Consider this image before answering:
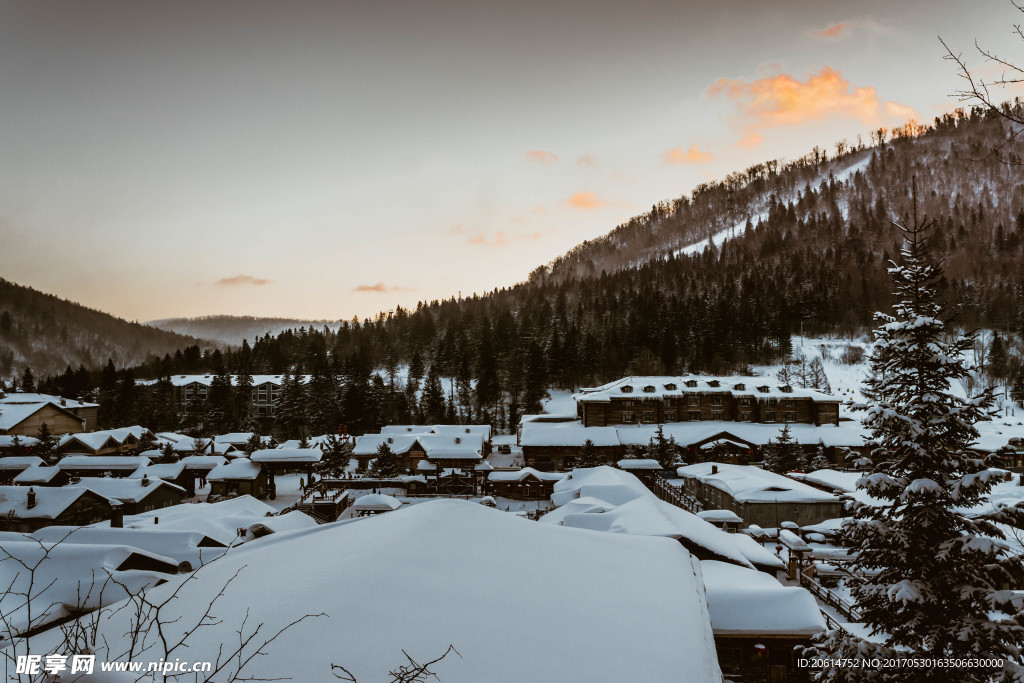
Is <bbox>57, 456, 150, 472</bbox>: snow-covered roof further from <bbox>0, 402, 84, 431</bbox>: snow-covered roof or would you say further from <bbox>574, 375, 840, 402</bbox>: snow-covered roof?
<bbox>574, 375, 840, 402</bbox>: snow-covered roof

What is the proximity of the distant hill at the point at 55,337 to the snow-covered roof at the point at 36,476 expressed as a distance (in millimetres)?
141310

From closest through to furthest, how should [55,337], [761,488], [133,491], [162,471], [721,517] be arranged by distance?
1. [721,517]
2. [761,488]
3. [133,491]
4. [162,471]
5. [55,337]

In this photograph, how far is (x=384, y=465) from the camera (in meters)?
37.4

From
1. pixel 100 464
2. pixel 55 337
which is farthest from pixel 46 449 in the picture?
pixel 55 337

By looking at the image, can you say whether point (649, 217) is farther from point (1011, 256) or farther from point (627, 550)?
point (627, 550)

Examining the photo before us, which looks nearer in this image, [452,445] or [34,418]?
[452,445]

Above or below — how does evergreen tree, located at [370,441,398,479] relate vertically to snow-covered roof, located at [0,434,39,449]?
below

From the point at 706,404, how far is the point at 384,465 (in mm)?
29496

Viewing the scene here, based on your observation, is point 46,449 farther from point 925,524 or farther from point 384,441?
point 925,524

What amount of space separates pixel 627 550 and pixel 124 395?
71.8 m

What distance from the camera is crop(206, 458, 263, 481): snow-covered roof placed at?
34188 millimetres

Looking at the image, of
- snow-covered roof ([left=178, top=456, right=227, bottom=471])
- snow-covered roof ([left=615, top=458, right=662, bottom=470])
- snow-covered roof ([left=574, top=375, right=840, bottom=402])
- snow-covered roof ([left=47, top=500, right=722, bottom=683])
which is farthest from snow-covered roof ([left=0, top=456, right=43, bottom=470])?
snow-covered roof ([left=574, top=375, right=840, bottom=402])

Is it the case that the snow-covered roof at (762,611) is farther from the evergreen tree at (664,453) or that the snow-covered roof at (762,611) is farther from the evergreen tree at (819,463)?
the evergreen tree at (819,463)

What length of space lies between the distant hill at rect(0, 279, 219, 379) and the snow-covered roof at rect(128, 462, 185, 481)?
140209 millimetres
